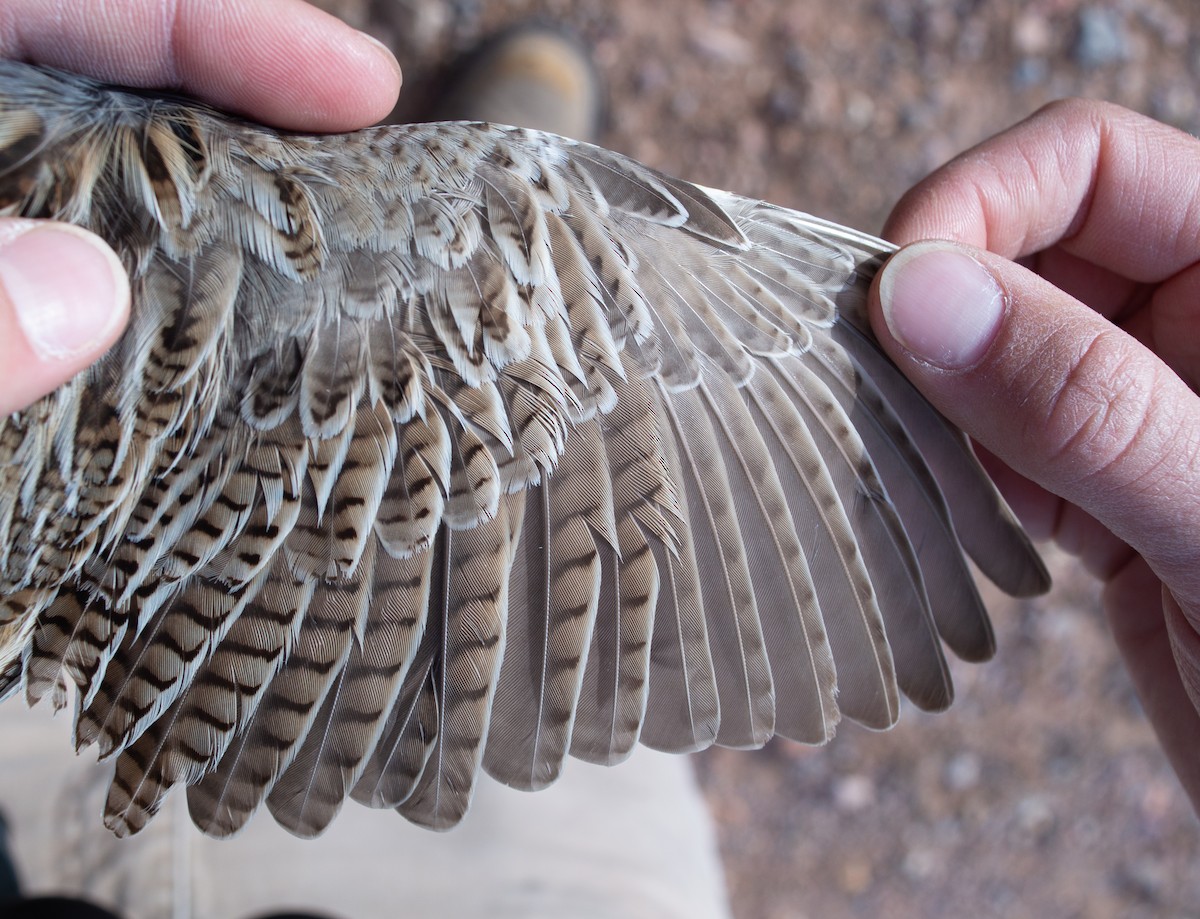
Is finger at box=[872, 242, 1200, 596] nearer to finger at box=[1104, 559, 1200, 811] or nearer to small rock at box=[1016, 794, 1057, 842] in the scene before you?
finger at box=[1104, 559, 1200, 811]

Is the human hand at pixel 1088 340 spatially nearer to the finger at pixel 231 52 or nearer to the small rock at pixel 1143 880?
the finger at pixel 231 52

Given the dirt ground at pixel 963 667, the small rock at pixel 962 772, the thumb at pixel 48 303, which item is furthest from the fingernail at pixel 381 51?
the small rock at pixel 962 772

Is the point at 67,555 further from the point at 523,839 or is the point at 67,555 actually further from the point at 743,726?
the point at 523,839

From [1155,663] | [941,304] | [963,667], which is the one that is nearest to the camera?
[941,304]

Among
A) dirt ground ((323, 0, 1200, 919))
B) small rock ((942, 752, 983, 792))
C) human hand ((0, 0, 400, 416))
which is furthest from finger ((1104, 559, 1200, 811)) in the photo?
human hand ((0, 0, 400, 416))

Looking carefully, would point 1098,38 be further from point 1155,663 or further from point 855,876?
point 855,876

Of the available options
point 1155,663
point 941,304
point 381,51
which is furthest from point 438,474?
point 1155,663

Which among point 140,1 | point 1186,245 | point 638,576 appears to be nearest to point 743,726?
point 638,576
